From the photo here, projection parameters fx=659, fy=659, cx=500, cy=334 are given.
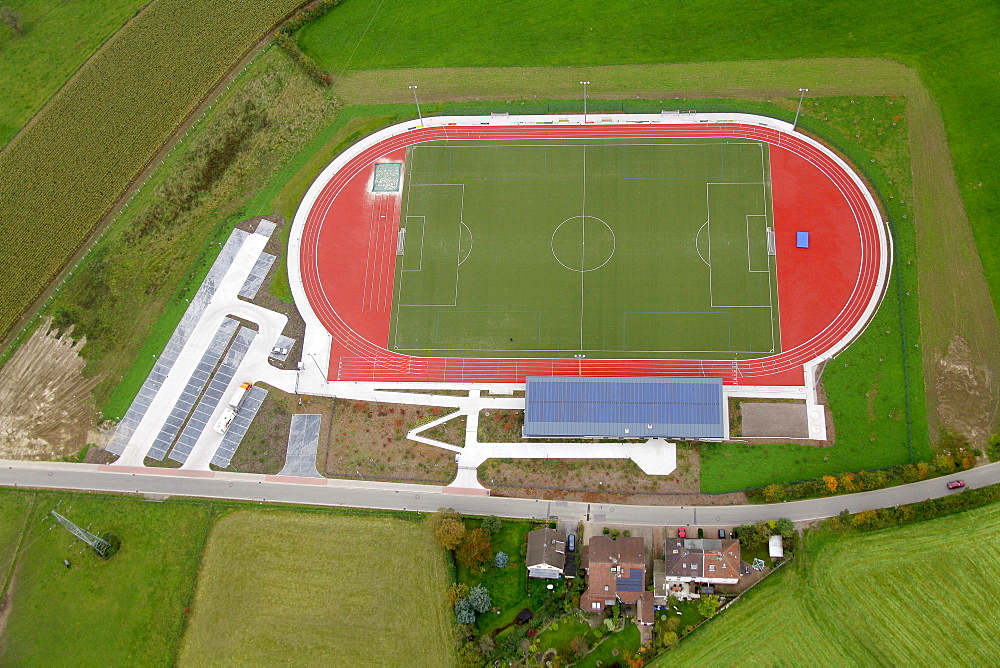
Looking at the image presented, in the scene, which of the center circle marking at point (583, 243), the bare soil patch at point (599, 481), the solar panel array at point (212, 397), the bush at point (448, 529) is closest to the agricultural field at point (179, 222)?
the solar panel array at point (212, 397)

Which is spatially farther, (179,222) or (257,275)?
(179,222)

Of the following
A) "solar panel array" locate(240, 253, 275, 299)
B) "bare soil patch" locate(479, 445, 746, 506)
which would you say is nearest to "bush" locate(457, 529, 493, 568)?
"bare soil patch" locate(479, 445, 746, 506)

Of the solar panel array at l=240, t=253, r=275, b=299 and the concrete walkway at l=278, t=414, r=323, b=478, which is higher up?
the solar panel array at l=240, t=253, r=275, b=299

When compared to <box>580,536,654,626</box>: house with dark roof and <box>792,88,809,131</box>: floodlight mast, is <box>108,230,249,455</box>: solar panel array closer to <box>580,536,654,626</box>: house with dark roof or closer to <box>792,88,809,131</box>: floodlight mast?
<box>580,536,654,626</box>: house with dark roof

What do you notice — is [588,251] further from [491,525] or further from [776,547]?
[776,547]

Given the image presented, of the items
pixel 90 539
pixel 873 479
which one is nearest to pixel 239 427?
pixel 90 539

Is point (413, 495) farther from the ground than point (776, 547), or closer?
closer

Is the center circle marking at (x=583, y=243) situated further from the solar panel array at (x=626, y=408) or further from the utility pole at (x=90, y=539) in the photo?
the utility pole at (x=90, y=539)
